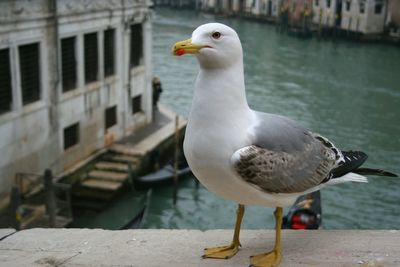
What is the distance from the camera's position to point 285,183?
211 cm

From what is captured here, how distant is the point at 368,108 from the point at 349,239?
14.7 metres

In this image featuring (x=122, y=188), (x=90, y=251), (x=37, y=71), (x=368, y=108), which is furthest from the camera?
→ (x=368, y=108)

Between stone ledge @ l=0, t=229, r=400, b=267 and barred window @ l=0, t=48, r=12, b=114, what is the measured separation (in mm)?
6402

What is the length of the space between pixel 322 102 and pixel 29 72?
9971 mm

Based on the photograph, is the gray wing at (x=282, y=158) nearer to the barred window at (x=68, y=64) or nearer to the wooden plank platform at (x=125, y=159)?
the barred window at (x=68, y=64)

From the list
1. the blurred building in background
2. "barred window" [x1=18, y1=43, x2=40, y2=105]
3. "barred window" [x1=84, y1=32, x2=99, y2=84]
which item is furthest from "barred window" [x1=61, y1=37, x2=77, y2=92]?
the blurred building in background

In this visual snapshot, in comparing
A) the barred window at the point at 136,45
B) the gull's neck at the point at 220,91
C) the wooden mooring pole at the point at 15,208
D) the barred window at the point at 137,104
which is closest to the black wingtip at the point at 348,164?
the gull's neck at the point at 220,91

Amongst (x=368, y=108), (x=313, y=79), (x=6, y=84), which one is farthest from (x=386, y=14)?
(x=6, y=84)

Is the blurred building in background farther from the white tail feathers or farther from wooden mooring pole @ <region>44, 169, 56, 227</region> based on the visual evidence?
the white tail feathers

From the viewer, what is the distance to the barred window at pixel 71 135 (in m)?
10.4

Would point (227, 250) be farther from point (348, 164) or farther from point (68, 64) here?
point (68, 64)

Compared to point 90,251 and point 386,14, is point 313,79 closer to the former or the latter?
point 386,14

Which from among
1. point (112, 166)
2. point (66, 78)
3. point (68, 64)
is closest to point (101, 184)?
point (112, 166)

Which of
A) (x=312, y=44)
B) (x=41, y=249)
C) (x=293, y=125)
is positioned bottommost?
(x=312, y=44)
